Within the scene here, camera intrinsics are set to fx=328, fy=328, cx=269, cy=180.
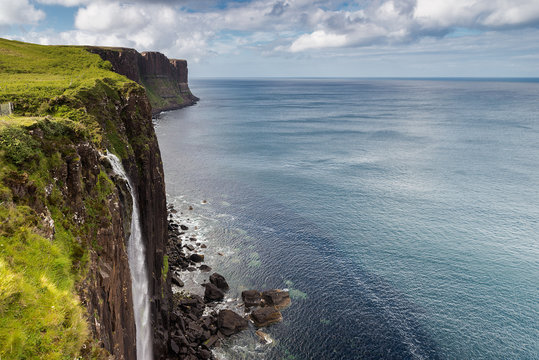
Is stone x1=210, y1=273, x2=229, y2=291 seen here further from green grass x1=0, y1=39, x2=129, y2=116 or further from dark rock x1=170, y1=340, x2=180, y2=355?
green grass x1=0, y1=39, x2=129, y2=116

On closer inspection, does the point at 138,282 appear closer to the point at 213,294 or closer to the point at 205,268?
the point at 213,294

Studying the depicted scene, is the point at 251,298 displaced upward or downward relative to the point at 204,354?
upward

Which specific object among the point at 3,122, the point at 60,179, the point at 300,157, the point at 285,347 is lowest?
the point at 285,347

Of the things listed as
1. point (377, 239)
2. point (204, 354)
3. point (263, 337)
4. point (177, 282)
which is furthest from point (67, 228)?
point (377, 239)

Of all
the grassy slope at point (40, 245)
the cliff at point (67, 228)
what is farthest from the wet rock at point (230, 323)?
the grassy slope at point (40, 245)

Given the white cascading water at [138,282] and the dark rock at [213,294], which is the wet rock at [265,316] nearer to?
the dark rock at [213,294]

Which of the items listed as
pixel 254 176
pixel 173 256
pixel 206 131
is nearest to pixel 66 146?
pixel 173 256

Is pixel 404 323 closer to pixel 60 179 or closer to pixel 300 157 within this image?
pixel 60 179
